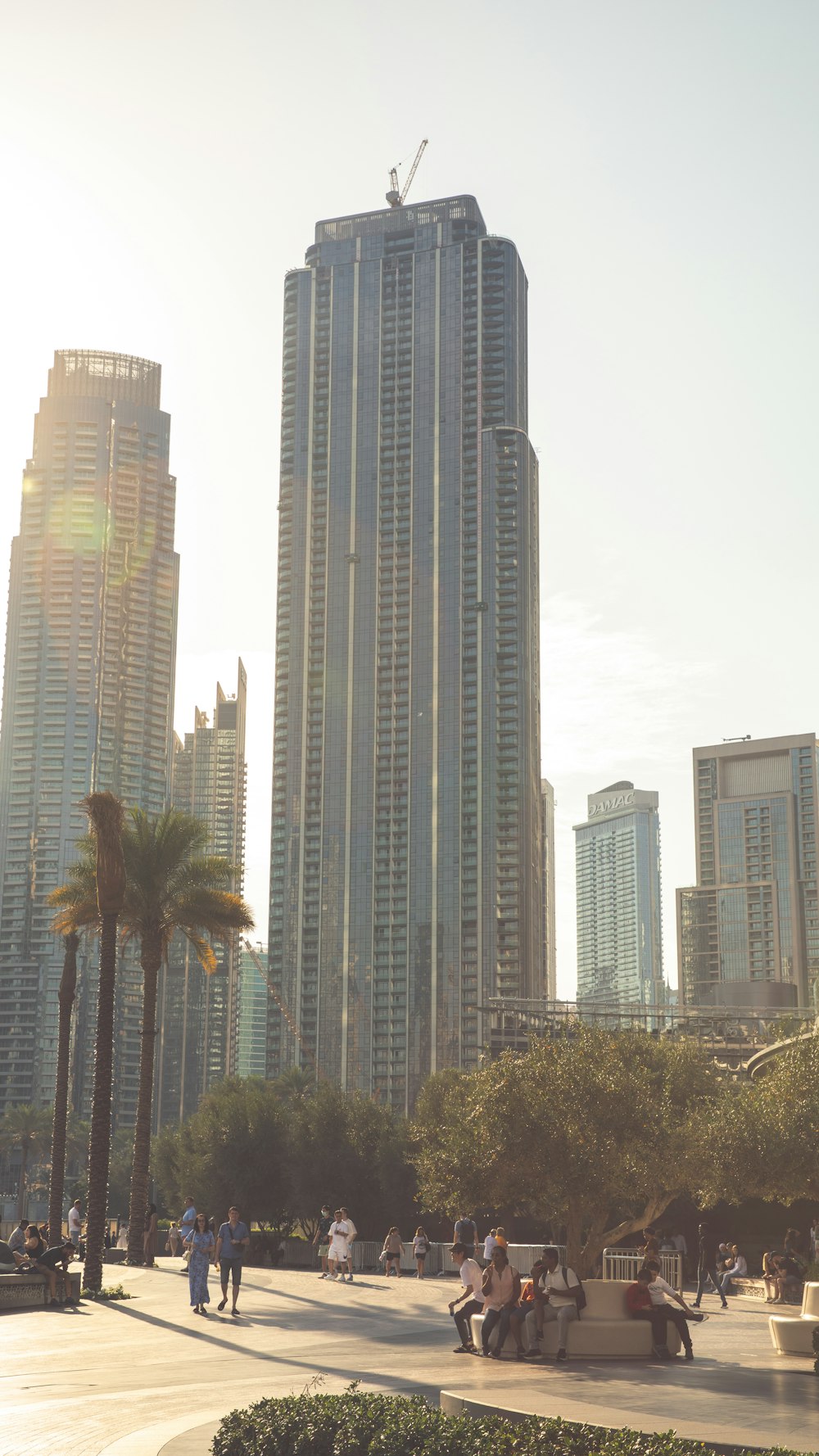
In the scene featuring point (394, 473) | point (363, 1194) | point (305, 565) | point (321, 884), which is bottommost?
point (363, 1194)

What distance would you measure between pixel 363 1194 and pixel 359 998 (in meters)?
102

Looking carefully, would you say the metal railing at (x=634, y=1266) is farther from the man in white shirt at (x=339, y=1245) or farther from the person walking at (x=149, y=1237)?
the person walking at (x=149, y=1237)

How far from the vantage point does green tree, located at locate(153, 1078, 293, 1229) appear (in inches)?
2331

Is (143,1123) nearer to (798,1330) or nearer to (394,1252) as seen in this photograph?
(394,1252)

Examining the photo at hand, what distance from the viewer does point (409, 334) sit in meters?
179

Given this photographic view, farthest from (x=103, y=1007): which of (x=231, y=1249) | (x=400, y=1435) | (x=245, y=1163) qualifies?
(x=245, y=1163)

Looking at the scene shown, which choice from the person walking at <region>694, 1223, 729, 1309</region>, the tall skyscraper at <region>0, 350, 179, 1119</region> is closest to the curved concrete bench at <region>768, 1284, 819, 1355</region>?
the person walking at <region>694, 1223, 729, 1309</region>

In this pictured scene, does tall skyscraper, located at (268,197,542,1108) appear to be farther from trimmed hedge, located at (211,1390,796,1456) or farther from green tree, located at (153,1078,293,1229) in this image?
trimmed hedge, located at (211,1390,796,1456)

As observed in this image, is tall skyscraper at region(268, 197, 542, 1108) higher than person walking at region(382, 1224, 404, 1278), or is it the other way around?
tall skyscraper at region(268, 197, 542, 1108)

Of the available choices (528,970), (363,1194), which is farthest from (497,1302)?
(528,970)

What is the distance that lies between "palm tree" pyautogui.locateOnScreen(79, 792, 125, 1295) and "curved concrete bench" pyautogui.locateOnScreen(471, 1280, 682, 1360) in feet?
42.4

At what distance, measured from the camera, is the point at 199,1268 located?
81.1 feet

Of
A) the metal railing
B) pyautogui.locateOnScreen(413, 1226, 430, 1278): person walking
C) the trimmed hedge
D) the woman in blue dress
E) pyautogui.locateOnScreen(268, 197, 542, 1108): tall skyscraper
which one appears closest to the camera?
the trimmed hedge

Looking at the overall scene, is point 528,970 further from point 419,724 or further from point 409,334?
point 409,334
